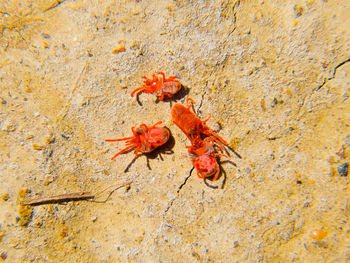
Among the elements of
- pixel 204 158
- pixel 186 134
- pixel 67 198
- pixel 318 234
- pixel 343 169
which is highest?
pixel 186 134

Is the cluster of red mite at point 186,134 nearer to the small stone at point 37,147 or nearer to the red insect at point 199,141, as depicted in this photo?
the red insect at point 199,141

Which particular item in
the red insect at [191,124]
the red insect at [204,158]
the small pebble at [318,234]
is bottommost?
the small pebble at [318,234]

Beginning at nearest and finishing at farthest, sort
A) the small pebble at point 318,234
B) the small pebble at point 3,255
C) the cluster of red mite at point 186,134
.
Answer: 1. the small pebble at point 318,234
2. the small pebble at point 3,255
3. the cluster of red mite at point 186,134

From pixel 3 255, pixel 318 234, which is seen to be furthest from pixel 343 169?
pixel 3 255

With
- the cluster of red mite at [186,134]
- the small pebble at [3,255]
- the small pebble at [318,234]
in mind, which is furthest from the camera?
the cluster of red mite at [186,134]

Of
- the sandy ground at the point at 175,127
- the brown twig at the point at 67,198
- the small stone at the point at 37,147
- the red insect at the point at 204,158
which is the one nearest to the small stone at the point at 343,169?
the sandy ground at the point at 175,127

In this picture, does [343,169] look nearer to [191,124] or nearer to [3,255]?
[191,124]

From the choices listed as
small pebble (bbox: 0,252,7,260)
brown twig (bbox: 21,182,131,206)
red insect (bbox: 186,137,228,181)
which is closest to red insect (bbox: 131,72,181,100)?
red insect (bbox: 186,137,228,181)

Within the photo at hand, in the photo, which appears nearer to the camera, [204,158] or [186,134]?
[204,158]
